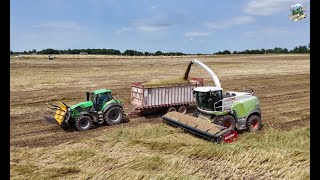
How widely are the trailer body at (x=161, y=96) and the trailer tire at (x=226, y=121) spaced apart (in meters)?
4.77

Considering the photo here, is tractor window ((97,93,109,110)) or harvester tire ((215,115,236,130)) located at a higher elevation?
tractor window ((97,93,109,110))

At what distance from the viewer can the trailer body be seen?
17938 millimetres

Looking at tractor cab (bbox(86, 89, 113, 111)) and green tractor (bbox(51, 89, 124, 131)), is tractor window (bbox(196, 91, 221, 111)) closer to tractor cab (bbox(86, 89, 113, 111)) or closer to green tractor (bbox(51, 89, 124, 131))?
green tractor (bbox(51, 89, 124, 131))

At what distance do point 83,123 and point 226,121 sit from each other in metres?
6.37

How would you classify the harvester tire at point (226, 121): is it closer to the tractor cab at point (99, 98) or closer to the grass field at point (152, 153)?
the grass field at point (152, 153)

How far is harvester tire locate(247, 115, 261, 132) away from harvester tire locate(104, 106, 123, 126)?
6.01 metres

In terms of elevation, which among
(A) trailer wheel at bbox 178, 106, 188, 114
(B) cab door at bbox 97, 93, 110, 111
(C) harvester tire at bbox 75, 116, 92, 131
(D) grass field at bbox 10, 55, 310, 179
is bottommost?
(D) grass field at bbox 10, 55, 310, 179

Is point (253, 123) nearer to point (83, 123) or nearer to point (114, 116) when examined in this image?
point (114, 116)

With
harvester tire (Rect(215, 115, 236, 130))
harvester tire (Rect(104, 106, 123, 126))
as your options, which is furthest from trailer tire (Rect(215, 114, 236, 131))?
harvester tire (Rect(104, 106, 123, 126))

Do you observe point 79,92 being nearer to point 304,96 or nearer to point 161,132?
point 161,132

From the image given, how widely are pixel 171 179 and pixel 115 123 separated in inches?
320

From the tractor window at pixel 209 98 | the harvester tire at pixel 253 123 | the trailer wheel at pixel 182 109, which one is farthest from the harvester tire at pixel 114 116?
the harvester tire at pixel 253 123

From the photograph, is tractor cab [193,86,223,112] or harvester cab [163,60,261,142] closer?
harvester cab [163,60,261,142]
